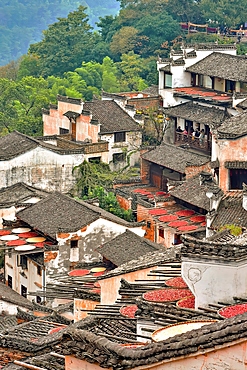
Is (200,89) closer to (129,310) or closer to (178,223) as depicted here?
(178,223)

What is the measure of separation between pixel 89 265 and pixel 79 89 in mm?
34317

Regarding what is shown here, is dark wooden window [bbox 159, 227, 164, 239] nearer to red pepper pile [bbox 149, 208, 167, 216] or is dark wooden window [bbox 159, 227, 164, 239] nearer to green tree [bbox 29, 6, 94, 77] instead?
red pepper pile [bbox 149, 208, 167, 216]

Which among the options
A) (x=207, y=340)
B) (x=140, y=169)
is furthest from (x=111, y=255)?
(x=207, y=340)

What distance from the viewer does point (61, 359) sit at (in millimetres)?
13844

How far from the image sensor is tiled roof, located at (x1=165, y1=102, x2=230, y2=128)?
2043 inches

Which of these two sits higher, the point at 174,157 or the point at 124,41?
the point at 124,41

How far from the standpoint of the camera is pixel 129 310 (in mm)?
17703

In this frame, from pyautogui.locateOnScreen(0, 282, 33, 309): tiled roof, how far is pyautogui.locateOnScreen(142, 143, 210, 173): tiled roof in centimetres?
1002

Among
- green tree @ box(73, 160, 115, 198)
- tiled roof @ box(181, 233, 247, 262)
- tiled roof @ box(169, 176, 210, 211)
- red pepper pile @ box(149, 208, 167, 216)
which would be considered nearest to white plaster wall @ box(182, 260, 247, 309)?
tiled roof @ box(181, 233, 247, 262)

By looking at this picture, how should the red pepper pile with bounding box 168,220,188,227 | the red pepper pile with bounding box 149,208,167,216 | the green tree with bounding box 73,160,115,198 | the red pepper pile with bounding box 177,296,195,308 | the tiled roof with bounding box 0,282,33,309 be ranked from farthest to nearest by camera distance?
the green tree with bounding box 73,160,115,198
the red pepper pile with bounding box 149,208,167,216
the red pepper pile with bounding box 168,220,188,227
the tiled roof with bounding box 0,282,33,309
the red pepper pile with bounding box 177,296,195,308

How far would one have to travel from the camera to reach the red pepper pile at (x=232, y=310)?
1426 centimetres

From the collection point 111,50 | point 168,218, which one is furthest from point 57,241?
point 111,50

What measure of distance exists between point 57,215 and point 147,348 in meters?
31.1

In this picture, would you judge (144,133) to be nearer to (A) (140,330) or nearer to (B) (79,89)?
(B) (79,89)
